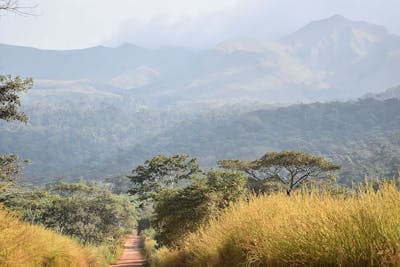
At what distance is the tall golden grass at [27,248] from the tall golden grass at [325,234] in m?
3.62

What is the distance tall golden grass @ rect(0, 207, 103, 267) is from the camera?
7594mm

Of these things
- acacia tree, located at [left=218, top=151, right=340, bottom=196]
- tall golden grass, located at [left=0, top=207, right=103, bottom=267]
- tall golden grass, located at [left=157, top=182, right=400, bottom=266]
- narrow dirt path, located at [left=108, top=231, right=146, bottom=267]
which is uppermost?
tall golden grass, located at [left=157, top=182, right=400, bottom=266]

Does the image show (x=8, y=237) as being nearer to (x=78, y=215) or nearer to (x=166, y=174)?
(x=78, y=215)

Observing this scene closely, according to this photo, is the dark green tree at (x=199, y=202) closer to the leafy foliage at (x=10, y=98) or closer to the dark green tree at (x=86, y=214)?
the leafy foliage at (x=10, y=98)

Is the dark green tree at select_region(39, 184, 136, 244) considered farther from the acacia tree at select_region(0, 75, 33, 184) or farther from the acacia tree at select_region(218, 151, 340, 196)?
the acacia tree at select_region(0, 75, 33, 184)

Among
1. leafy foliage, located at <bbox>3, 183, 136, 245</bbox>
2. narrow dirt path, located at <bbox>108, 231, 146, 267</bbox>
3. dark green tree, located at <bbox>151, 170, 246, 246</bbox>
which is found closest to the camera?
dark green tree, located at <bbox>151, 170, 246, 246</bbox>

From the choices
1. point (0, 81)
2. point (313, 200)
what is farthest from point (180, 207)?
point (313, 200)

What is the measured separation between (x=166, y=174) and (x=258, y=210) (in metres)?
51.3

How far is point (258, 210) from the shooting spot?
754 centimetres

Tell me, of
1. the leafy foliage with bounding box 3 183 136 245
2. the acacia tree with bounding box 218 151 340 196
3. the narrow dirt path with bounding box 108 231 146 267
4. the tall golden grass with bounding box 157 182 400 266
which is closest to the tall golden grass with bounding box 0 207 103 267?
the tall golden grass with bounding box 157 182 400 266

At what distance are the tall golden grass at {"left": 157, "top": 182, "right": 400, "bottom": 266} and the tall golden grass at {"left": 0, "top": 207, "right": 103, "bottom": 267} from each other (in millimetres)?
3624

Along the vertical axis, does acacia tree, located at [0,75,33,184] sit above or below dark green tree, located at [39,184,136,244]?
above

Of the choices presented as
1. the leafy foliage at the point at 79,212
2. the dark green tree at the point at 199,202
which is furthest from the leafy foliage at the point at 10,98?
the leafy foliage at the point at 79,212

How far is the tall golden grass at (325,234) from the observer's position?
413 centimetres
